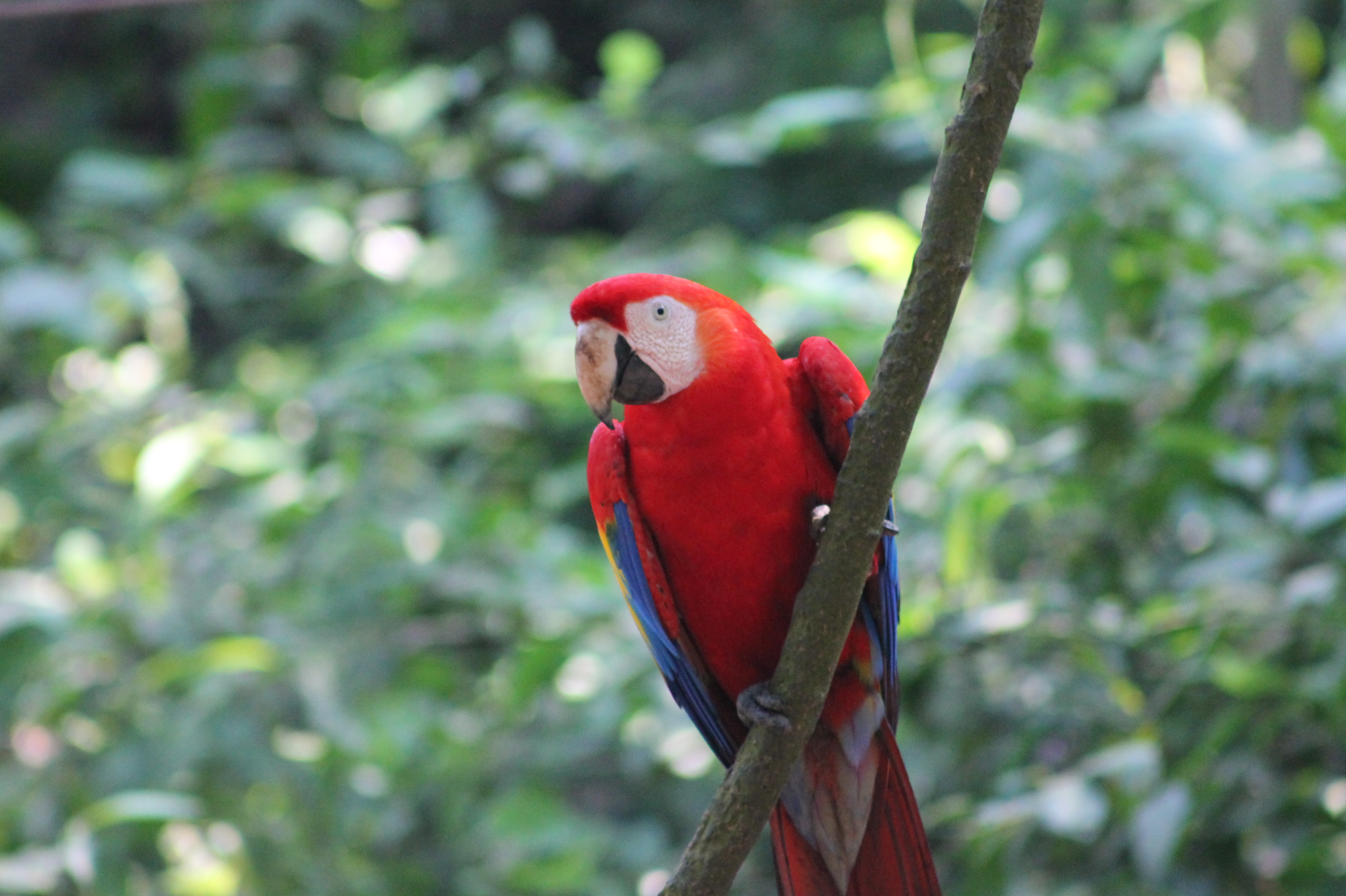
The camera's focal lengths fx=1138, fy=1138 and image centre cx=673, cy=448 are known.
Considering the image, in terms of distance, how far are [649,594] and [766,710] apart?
23 cm

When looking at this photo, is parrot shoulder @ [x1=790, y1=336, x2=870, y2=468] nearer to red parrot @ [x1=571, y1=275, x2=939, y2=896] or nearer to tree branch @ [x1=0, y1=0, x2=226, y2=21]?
red parrot @ [x1=571, y1=275, x2=939, y2=896]

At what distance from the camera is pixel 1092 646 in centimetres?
152

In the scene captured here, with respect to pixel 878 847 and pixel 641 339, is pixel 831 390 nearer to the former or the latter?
pixel 641 339

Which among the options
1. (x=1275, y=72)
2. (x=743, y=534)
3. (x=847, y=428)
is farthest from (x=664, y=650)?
(x=1275, y=72)

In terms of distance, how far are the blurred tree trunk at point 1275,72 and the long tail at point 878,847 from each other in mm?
1716

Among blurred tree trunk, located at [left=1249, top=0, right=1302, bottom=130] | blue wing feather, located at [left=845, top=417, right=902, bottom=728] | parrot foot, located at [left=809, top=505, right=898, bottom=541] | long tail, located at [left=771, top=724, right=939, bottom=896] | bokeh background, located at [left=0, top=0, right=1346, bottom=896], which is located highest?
blurred tree trunk, located at [left=1249, top=0, right=1302, bottom=130]

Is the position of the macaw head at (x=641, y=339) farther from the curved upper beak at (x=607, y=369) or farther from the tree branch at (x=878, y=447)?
the tree branch at (x=878, y=447)

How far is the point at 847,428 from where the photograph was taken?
1075mm

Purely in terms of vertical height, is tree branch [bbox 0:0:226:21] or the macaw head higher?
tree branch [bbox 0:0:226:21]

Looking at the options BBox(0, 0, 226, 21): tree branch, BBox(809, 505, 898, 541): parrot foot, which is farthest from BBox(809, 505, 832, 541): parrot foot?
BBox(0, 0, 226, 21): tree branch

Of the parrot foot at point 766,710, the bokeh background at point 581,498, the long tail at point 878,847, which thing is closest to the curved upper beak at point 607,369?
the parrot foot at point 766,710

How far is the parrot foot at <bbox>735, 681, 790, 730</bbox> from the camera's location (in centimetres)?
92

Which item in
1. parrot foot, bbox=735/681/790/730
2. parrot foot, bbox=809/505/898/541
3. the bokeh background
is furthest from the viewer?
the bokeh background

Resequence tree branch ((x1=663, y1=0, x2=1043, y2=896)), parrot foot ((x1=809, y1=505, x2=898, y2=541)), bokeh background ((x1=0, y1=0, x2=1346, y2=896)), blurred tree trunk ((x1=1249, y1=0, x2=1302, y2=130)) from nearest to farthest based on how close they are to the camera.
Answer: tree branch ((x1=663, y1=0, x2=1043, y2=896)) → parrot foot ((x1=809, y1=505, x2=898, y2=541)) → bokeh background ((x1=0, y1=0, x2=1346, y2=896)) → blurred tree trunk ((x1=1249, y1=0, x2=1302, y2=130))
